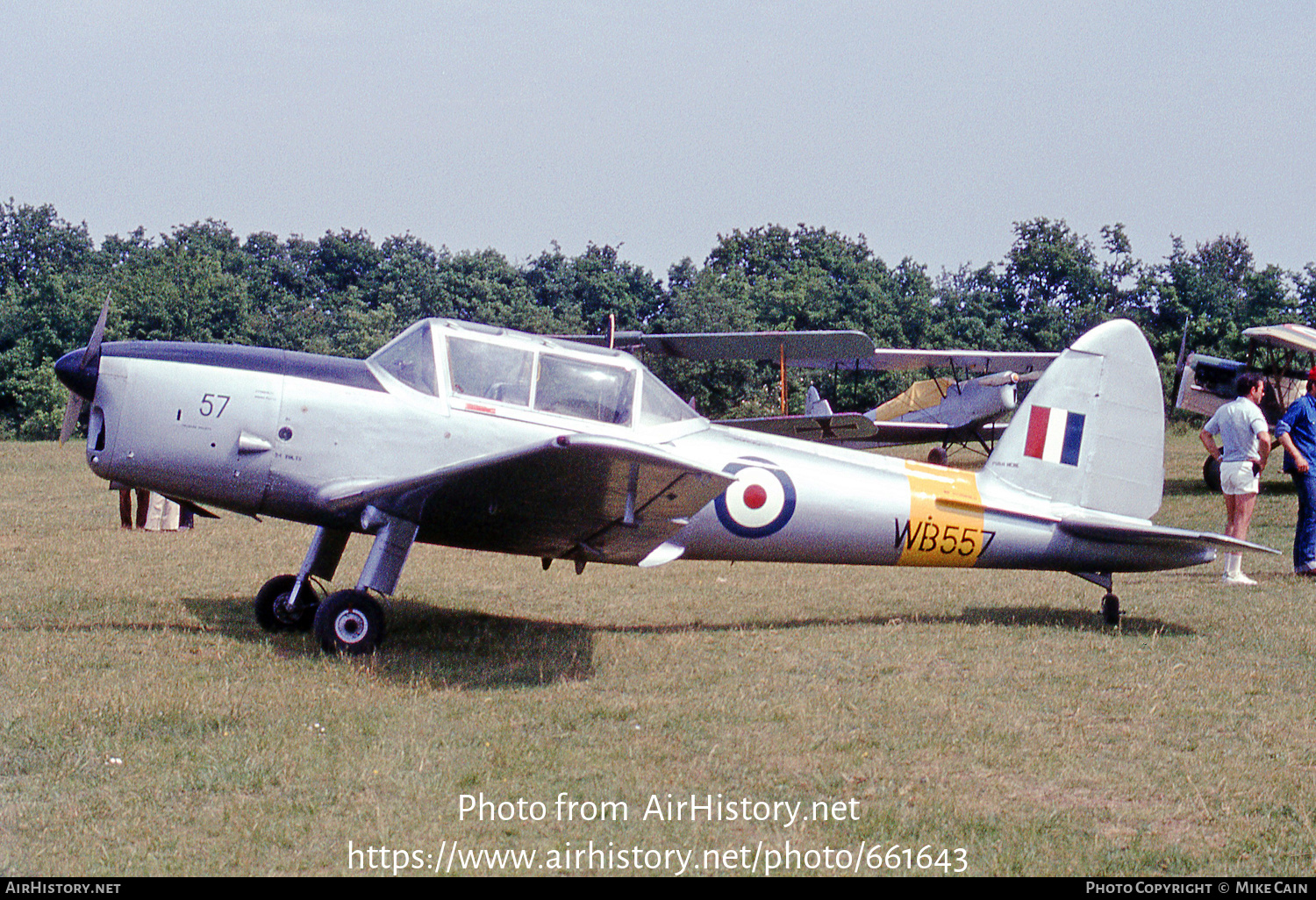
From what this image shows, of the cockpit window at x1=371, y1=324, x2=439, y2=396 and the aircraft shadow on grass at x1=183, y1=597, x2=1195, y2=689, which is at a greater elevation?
the cockpit window at x1=371, y1=324, x2=439, y2=396

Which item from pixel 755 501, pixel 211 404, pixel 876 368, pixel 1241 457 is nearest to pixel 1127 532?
pixel 755 501

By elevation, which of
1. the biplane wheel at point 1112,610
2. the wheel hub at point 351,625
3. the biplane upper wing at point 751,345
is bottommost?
the wheel hub at point 351,625

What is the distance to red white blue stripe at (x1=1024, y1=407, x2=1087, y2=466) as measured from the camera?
301 inches

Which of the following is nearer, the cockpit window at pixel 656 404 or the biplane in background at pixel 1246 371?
the cockpit window at pixel 656 404

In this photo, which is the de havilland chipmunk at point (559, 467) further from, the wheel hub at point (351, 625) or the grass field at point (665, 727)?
the grass field at point (665, 727)

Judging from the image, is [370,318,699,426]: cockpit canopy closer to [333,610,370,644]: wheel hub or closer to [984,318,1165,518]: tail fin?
[333,610,370,644]: wheel hub

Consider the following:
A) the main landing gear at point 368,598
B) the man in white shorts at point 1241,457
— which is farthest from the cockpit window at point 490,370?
the man in white shorts at point 1241,457

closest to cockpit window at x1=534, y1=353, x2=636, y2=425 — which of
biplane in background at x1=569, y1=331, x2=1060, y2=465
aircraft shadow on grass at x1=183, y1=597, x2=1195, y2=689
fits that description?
aircraft shadow on grass at x1=183, y1=597, x2=1195, y2=689

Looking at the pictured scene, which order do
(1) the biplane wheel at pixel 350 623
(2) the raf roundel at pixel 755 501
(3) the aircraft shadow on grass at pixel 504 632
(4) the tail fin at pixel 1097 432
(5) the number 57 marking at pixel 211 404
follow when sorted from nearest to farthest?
(3) the aircraft shadow on grass at pixel 504 632
(1) the biplane wheel at pixel 350 623
(5) the number 57 marking at pixel 211 404
(2) the raf roundel at pixel 755 501
(4) the tail fin at pixel 1097 432

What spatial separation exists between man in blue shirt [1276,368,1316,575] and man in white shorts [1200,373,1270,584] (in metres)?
0.19

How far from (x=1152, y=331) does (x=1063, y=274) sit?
25.4ft

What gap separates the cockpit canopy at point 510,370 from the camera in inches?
259
